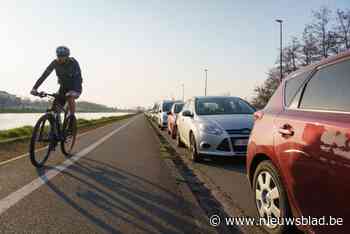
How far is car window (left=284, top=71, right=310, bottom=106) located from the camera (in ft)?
9.30

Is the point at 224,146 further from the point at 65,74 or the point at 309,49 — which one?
the point at 309,49

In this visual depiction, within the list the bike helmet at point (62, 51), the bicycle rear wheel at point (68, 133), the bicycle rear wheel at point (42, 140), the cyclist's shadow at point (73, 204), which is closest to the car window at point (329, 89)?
the cyclist's shadow at point (73, 204)

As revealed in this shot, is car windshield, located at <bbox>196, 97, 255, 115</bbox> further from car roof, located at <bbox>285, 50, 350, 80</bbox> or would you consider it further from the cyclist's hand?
car roof, located at <bbox>285, 50, 350, 80</bbox>

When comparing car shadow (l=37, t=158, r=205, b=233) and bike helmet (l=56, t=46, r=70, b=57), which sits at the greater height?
bike helmet (l=56, t=46, r=70, b=57)

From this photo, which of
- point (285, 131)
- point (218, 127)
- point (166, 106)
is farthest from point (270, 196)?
point (166, 106)

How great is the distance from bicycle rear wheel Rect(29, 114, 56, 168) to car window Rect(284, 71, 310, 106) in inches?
170

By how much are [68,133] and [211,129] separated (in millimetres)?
3103

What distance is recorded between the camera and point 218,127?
20.5ft

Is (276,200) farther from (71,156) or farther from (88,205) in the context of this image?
(71,156)

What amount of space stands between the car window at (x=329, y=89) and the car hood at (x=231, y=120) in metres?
3.49

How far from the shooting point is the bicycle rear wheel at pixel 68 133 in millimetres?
6488

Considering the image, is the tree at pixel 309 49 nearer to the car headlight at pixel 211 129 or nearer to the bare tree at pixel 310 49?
the bare tree at pixel 310 49

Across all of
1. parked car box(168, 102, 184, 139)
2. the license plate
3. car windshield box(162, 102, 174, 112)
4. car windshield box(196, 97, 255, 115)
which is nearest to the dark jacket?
car windshield box(196, 97, 255, 115)

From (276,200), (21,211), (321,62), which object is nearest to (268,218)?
(276,200)
